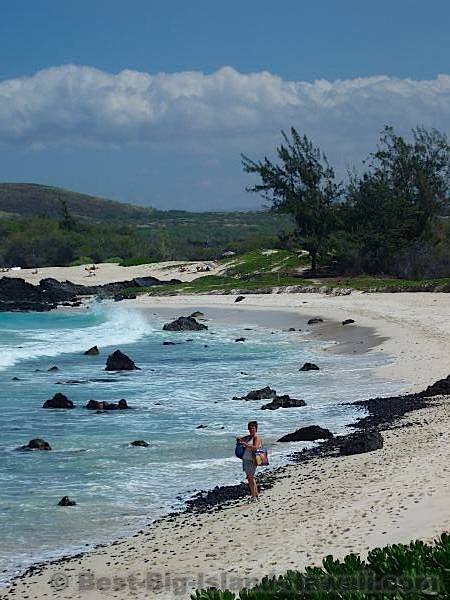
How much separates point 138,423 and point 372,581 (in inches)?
494

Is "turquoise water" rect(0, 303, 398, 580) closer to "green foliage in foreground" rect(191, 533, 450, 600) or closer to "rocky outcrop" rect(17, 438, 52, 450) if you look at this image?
"rocky outcrop" rect(17, 438, 52, 450)

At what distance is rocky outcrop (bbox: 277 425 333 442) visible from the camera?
17.6 m

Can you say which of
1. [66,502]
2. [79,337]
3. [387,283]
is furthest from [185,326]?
[66,502]

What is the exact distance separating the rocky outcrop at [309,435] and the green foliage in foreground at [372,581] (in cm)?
885

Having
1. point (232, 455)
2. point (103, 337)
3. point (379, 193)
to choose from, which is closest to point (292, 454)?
point (232, 455)

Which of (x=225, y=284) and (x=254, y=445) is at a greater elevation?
(x=254, y=445)

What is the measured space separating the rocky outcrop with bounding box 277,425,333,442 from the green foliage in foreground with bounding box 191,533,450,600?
348 inches

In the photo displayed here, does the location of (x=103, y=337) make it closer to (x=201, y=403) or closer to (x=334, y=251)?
(x=201, y=403)

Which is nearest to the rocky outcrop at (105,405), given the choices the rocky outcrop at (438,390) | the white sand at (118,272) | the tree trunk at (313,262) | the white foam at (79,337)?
the rocky outcrop at (438,390)

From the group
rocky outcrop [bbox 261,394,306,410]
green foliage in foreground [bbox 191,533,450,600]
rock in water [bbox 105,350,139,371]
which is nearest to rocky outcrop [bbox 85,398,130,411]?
rocky outcrop [bbox 261,394,306,410]

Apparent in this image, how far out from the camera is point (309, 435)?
1769 centimetres

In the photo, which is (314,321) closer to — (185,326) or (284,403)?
(185,326)

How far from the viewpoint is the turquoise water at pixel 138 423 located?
44.5 feet

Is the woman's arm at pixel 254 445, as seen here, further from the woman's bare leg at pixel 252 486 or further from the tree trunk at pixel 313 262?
the tree trunk at pixel 313 262
